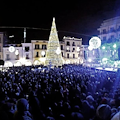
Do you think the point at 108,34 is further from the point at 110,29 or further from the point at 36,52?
the point at 36,52

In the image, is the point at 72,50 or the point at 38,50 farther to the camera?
the point at 72,50

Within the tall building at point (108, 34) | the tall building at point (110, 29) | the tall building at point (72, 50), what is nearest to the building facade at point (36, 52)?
the tall building at point (72, 50)

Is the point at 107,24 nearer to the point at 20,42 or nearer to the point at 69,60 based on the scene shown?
the point at 69,60

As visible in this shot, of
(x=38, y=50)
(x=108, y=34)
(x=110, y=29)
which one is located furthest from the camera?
(x=38, y=50)

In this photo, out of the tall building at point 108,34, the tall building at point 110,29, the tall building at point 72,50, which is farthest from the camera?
the tall building at point 72,50

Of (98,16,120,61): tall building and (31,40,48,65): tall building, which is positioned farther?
(31,40,48,65): tall building

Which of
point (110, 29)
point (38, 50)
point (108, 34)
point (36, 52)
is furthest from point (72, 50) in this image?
point (110, 29)

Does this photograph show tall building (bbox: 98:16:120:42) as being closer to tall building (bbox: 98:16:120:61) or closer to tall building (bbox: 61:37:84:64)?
tall building (bbox: 98:16:120:61)

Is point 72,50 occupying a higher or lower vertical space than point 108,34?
lower

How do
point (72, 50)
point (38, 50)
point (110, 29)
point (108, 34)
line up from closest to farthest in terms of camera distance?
1. point (110, 29)
2. point (108, 34)
3. point (38, 50)
4. point (72, 50)

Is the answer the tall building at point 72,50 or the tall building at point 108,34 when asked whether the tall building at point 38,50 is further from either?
the tall building at point 108,34

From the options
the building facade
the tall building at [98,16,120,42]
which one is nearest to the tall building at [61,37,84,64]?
the building facade

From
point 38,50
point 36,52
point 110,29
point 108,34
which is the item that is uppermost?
point 110,29

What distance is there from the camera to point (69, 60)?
174 feet
